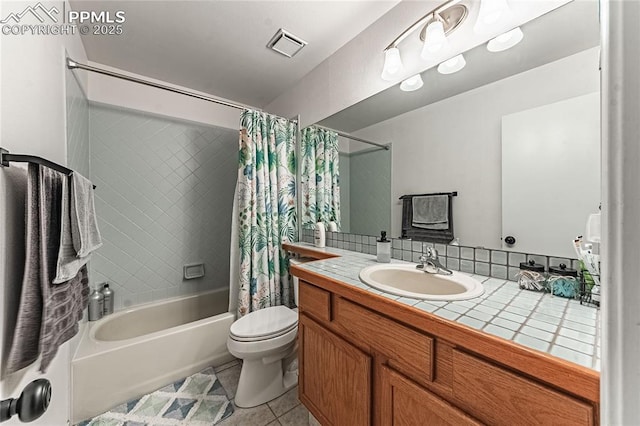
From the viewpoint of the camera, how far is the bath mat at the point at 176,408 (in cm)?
128

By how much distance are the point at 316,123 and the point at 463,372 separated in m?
1.83

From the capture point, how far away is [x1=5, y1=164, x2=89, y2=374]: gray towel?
69cm

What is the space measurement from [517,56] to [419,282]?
1.03 m

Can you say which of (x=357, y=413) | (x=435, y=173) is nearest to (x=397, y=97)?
(x=435, y=173)

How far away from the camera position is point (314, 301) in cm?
110

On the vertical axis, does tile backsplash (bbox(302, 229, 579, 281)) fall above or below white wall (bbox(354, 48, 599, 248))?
below

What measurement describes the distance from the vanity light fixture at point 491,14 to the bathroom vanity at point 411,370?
1121 mm

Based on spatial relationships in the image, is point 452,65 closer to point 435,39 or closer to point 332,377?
point 435,39

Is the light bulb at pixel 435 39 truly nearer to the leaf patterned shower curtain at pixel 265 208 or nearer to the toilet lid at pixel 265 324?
the leaf patterned shower curtain at pixel 265 208

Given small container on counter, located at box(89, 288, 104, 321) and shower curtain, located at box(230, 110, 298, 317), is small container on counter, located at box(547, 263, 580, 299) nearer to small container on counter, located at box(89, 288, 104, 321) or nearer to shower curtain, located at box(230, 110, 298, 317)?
shower curtain, located at box(230, 110, 298, 317)

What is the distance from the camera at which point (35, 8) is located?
959 mm

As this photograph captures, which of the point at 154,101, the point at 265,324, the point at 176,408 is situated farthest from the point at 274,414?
the point at 154,101

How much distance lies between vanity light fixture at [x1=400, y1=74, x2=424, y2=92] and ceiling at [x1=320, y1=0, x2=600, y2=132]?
0.02m

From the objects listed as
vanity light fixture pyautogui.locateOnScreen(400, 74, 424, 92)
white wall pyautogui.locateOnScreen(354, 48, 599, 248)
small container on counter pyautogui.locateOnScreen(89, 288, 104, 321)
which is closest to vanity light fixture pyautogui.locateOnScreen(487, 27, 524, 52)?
white wall pyautogui.locateOnScreen(354, 48, 599, 248)
